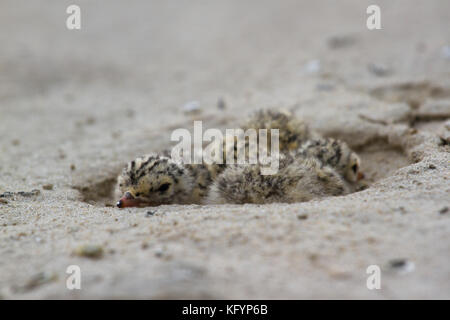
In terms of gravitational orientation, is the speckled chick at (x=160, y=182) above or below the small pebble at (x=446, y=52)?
below

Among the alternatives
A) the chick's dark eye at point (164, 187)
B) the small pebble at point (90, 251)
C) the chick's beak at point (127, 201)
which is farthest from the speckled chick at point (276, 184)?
the small pebble at point (90, 251)

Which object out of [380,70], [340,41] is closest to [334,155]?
[380,70]

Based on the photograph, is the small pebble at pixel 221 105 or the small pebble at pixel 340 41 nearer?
the small pebble at pixel 221 105

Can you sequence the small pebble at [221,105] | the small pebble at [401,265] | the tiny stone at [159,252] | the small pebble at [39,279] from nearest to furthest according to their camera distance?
the small pebble at [401,265] < the small pebble at [39,279] < the tiny stone at [159,252] < the small pebble at [221,105]

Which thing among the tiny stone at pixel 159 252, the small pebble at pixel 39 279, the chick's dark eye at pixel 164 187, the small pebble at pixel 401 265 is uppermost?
the chick's dark eye at pixel 164 187

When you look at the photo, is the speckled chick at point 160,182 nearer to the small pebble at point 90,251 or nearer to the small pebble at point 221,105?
the small pebble at point 90,251

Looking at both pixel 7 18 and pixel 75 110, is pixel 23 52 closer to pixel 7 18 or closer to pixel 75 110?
pixel 7 18
